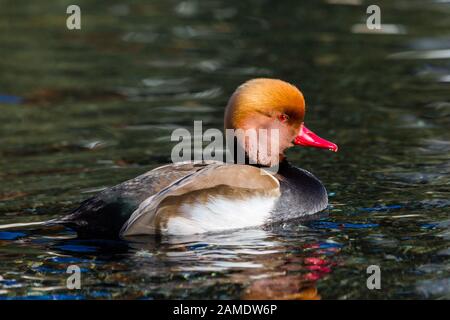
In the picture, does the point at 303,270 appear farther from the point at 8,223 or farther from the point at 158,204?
the point at 8,223

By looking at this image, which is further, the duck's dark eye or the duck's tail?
the duck's dark eye

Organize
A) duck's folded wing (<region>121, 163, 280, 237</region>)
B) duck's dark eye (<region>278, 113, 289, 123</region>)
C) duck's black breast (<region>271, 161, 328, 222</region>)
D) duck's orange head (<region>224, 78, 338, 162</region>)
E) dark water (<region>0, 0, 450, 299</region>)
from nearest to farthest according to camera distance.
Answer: dark water (<region>0, 0, 450, 299</region>)
duck's folded wing (<region>121, 163, 280, 237</region>)
duck's black breast (<region>271, 161, 328, 222</region>)
duck's orange head (<region>224, 78, 338, 162</region>)
duck's dark eye (<region>278, 113, 289, 123</region>)

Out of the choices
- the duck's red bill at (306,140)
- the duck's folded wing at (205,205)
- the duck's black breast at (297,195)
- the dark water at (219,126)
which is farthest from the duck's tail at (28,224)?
the duck's red bill at (306,140)

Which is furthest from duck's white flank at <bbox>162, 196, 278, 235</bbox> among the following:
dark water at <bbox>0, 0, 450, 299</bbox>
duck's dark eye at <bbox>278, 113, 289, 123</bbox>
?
duck's dark eye at <bbox>278, 113, 289, 123</bbox>

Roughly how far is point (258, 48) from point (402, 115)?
4010 mm

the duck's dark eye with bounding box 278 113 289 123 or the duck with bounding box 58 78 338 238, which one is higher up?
the duck's dark eye with bounding box 278 113 289 123

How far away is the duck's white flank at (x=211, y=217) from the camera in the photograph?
7.51 metres

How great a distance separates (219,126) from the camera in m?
11.4

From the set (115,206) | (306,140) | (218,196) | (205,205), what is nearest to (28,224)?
(115,206)

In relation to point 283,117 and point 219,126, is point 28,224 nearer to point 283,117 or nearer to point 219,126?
point 283,117

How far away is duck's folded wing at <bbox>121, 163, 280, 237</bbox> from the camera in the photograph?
7.44m

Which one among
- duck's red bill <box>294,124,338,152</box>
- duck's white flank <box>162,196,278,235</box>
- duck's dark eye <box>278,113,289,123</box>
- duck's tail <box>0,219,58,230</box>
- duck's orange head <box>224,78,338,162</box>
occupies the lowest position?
duck's tail <box>0,219,58,230</box>

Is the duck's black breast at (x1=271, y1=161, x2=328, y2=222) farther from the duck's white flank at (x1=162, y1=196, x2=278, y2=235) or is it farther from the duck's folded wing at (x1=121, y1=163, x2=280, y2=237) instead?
the duck's white flank at (x1=162, y1=196, x2=278, y2=235)

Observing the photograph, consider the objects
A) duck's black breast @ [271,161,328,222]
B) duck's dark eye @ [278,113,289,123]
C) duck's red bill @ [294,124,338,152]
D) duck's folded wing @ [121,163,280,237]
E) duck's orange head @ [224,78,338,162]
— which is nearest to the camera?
duck's folded wing @ [121,163,280,237]
